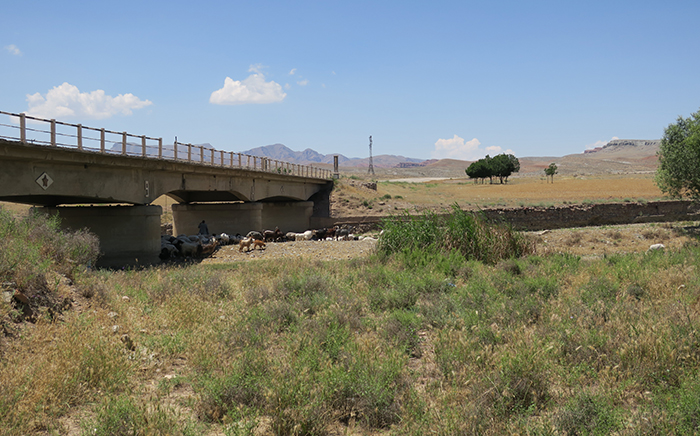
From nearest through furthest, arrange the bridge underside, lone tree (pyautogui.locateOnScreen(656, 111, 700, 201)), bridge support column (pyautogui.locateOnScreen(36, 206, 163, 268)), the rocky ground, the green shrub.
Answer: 1. the green shrub
2. the bridge underside
3. bridge support column (pyautogui.locateOnScreen(36, 206, 163, 268))
4. the rocky ground
5. lone tree (pyautogui.locateOnScreen(656, 111, 700, 201))

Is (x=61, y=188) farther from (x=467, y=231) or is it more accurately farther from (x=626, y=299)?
(x=626, y=299)

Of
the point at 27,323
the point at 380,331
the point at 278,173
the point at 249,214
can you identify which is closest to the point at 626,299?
the point at 380,331

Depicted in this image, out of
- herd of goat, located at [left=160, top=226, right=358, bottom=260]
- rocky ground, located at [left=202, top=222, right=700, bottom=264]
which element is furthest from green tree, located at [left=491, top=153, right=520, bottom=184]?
herd of goat, located at [left=160, top=226, right=358, bottom=260]

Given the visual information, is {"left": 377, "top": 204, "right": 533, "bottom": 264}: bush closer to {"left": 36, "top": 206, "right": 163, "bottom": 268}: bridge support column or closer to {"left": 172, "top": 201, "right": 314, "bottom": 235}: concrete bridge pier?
{"left": 36, "top": 206, "right": 163, "bottom": 268}: bridge support column

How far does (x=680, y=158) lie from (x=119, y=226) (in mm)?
32653

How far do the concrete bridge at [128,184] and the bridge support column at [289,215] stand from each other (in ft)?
15.2

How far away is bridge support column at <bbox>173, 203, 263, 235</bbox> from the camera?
35406 mm

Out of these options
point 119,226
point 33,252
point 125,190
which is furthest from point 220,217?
point 33,252

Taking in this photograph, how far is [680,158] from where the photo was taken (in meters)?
28.2

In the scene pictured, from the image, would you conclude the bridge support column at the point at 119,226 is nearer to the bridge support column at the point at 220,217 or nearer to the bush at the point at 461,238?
the bridge support column at the point at 220,217

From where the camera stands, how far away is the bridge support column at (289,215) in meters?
42.5

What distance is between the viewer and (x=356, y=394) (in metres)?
4.65

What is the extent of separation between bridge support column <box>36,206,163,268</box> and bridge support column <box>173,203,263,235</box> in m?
11.9

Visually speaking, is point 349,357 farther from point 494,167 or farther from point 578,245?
point 494,167
